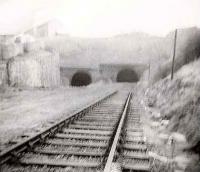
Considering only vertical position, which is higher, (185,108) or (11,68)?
(11,68)

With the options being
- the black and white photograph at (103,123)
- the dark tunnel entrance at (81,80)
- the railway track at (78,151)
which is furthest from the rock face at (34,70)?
the railway track at (78,151)

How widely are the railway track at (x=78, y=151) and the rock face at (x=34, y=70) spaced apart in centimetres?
1675

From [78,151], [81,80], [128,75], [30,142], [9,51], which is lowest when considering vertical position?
[78,151]

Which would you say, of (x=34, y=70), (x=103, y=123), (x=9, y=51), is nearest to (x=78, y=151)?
(x=103, y=123)

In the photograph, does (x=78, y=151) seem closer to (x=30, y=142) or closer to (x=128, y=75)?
(x=30, y=142)

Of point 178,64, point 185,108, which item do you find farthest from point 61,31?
point 185,108

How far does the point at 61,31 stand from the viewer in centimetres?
5531

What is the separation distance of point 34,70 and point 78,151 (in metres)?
21.4

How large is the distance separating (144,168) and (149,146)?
6.09 ft

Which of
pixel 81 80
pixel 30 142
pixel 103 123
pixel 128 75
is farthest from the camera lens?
pixel 128 75

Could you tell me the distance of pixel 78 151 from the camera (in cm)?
473

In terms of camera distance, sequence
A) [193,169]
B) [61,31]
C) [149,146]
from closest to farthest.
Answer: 1. [193,169]
2. [149,146]
3. [61,31]

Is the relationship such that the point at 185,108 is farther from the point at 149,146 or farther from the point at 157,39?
the point at 157,39

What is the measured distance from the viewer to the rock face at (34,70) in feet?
73.2
